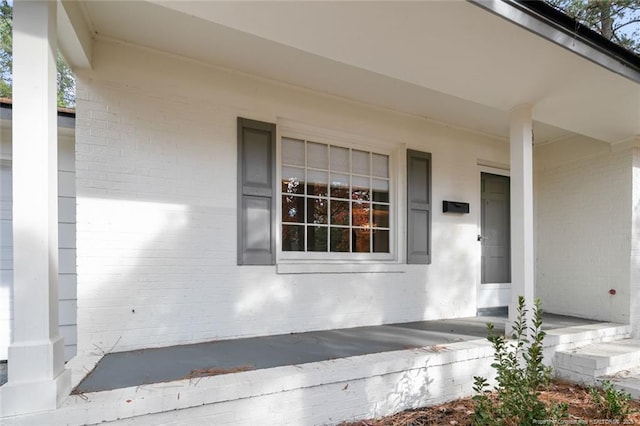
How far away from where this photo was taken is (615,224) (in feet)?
13.2

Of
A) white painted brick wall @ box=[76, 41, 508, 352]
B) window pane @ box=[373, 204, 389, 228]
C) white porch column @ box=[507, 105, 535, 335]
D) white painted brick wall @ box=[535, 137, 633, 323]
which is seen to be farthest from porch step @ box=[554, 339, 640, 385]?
window pane @ box=[373, 204, 389, 228]

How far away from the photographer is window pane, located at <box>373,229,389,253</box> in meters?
3.88

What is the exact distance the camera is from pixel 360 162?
12.6 ft

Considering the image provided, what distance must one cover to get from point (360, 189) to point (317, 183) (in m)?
0.54

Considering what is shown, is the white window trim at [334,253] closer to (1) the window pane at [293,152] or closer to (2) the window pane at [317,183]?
(1) the window pane at [293,152]

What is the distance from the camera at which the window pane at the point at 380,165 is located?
12.9 feet

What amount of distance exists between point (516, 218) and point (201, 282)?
2848 mm

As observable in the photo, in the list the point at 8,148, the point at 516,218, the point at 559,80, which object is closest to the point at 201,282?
the point at 8,148

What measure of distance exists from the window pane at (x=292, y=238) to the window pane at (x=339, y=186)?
0.55 metres

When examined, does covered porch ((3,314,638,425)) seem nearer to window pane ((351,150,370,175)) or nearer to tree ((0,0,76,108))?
window pane ((351,150,370,175))

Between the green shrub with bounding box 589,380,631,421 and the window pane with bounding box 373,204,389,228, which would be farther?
the window pane with bounding box 373,204,389,228

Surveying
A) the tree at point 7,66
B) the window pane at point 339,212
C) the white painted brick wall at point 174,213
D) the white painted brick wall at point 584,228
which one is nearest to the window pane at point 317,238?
the window pane at point 339,212

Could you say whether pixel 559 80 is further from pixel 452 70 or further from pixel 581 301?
pixel 581 301

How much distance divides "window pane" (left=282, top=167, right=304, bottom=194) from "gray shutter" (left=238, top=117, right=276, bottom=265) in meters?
0.23
